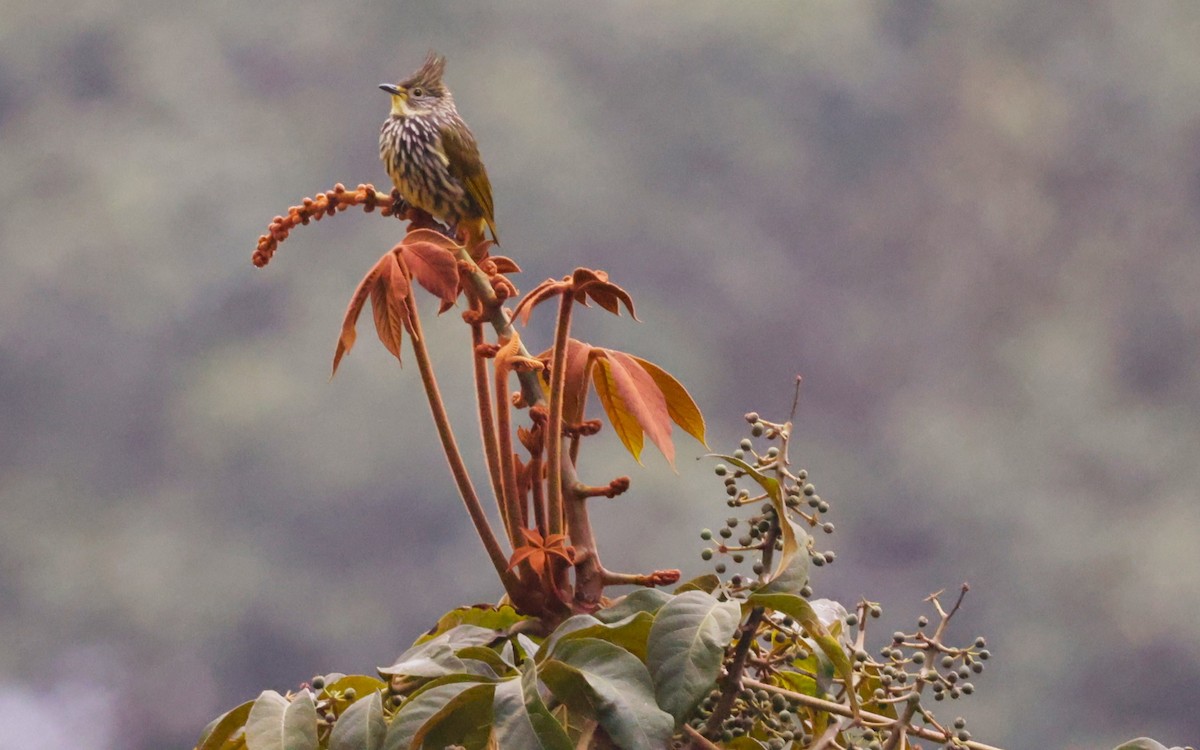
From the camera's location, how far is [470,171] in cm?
153

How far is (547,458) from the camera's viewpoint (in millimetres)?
811

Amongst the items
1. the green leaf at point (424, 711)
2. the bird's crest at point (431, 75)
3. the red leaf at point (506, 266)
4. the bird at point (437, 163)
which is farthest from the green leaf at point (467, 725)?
the bird's crest at point (431, 75)

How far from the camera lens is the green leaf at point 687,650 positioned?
66cm

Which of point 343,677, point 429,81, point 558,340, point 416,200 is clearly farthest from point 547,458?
point 429,81

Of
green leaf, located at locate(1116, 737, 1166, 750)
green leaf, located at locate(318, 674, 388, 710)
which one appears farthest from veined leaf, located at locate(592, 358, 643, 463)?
green leaf, located at locate(1116, 737, 1166, 750)

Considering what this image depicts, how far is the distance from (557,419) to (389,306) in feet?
0.46

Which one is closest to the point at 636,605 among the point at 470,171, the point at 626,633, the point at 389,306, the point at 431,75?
the point at 626,633

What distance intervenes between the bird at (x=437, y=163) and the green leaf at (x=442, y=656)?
71 cm

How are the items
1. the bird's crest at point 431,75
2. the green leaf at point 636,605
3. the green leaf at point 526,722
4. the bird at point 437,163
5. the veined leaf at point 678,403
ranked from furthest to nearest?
the bird's crest at point 431,75 < the bird at point 437,163 < the veined leaf at point 678,403 < the green leaf at point 636,605 < the green leaf at point 526,722

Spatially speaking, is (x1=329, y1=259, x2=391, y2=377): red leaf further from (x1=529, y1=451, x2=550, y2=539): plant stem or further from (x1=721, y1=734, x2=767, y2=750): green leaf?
(x1=721, y1=734, x2=767, y2=750): green leaf

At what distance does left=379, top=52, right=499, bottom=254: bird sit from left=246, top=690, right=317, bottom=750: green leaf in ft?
2.60

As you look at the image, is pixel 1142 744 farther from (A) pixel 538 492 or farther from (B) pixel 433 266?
(B) pixel 433 266

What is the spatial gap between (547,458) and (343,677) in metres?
0.20

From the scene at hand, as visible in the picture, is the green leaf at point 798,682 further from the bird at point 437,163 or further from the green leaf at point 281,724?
the bird at point 437,163
